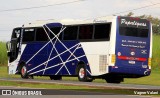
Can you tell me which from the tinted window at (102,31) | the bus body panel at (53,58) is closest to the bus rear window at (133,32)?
the tinted window at (102,31)

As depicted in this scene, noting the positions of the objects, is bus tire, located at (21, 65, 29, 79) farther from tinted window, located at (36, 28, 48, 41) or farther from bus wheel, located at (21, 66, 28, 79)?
tinted window, located at (36, 28, 48, 41)

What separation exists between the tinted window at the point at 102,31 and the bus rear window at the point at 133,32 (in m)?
0.66

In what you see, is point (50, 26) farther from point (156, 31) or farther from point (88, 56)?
point (156, 31)

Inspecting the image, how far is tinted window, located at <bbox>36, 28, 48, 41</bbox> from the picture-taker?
36750 mm

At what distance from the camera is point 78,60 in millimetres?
33688

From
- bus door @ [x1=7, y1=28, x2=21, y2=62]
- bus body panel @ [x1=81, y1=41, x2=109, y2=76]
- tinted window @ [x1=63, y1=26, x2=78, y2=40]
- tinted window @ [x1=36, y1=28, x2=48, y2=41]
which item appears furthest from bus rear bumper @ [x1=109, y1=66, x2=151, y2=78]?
bus door @ [x1=7, y1=28, x2=21, y2=62]

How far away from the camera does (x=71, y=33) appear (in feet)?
113

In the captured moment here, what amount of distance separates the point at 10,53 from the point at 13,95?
19346mm

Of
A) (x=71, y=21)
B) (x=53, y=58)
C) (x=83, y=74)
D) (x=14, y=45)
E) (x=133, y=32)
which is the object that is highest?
(x=71, y=21)

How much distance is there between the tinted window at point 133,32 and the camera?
104ft

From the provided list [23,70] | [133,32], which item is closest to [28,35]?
[23,70]

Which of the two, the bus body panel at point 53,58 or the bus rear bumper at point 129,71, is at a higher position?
the bus body panel at point 53,58

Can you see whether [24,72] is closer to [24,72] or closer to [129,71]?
[24,72]

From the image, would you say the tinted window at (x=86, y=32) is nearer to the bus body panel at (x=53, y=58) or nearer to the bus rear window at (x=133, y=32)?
the bus body panel at (x=53, y=58)
